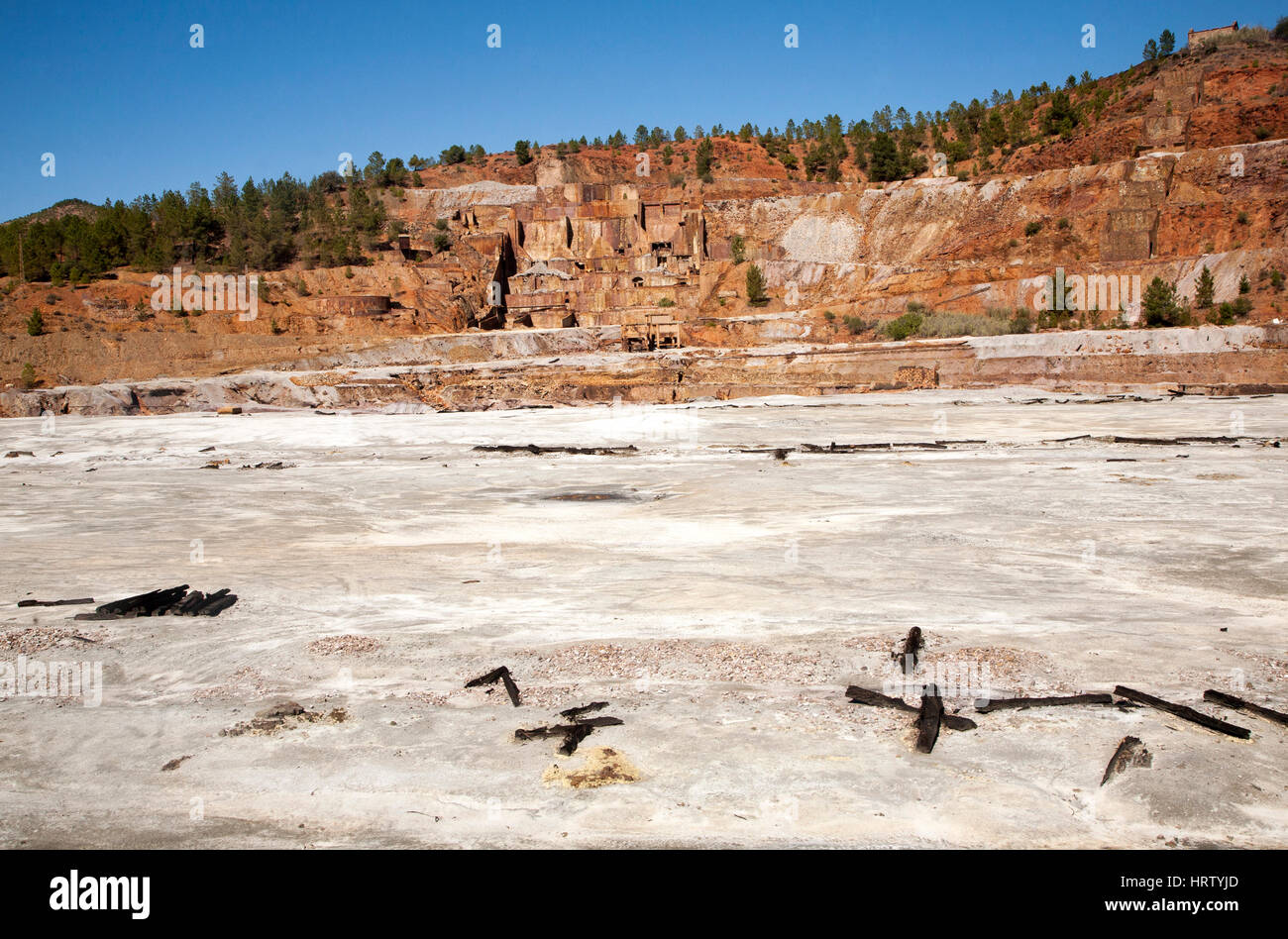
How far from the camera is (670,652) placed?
17.7 feet

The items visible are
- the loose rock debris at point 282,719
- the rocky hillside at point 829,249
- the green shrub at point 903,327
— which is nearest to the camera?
the loose rock debris at point 282,719

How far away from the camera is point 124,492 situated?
13.2 metres

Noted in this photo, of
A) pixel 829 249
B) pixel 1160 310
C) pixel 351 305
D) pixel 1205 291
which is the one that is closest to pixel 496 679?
pixel 1160 310

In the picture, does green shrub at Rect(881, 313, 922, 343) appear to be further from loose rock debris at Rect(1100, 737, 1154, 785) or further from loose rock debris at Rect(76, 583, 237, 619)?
loose rock debris at Rect(1100, 737, 1154, 785)

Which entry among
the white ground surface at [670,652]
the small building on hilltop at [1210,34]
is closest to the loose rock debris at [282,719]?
the white ground surface at [670,652]

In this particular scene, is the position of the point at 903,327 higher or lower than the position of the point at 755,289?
lower

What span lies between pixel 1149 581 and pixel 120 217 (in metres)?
63.8

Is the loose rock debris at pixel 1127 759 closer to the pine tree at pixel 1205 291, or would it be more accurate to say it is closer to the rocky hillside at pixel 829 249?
the rocky hillside at pixel 829 249

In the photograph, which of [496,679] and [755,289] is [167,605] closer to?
[496,679]

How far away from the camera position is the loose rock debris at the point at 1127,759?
3.66m

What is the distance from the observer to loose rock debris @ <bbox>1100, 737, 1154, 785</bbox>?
3660 mm

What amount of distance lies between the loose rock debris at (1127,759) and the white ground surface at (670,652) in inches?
2.4

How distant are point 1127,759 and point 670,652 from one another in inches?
99.6
